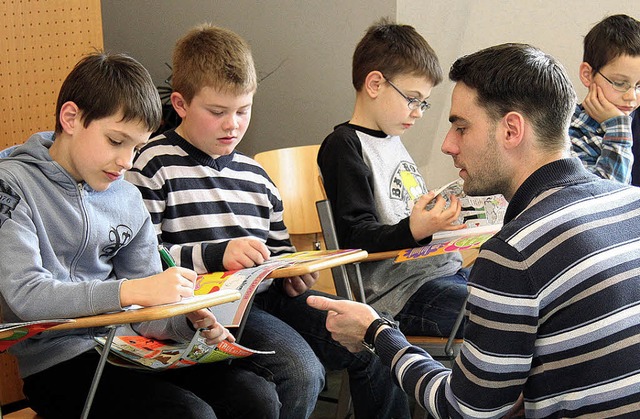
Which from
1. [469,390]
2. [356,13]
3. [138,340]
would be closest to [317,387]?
[138,340]

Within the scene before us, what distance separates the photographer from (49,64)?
248 cm

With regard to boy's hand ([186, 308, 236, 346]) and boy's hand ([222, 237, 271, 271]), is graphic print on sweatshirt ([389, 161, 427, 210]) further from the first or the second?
boy's hand ([186, 308, 236, 346])

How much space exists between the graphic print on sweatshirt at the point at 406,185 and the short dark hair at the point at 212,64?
2.03 ft

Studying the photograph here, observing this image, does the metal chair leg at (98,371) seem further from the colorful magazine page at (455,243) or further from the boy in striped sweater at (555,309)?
the colorful magazine page at (455,243)

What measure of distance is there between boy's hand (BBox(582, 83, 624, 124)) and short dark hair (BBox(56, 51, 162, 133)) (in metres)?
1.54

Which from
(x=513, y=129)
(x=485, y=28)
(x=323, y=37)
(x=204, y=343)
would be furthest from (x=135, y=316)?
(x=485, y=28)

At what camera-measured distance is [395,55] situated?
2.75 meters

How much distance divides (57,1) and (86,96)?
0.74 metres

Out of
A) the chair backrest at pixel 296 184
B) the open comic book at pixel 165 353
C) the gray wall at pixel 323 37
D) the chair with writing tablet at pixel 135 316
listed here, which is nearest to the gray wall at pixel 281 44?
the gray wall at pixel 323 37

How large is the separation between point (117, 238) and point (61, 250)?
14 cm

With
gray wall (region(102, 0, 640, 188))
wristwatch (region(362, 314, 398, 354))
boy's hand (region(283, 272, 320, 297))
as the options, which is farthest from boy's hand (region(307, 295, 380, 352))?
gray wall (region(102, 0, 640, 188))

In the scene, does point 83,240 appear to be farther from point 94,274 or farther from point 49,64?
point 49,64

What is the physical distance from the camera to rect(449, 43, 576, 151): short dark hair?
1488 mm

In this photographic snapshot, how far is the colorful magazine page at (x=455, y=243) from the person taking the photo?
2.21m
